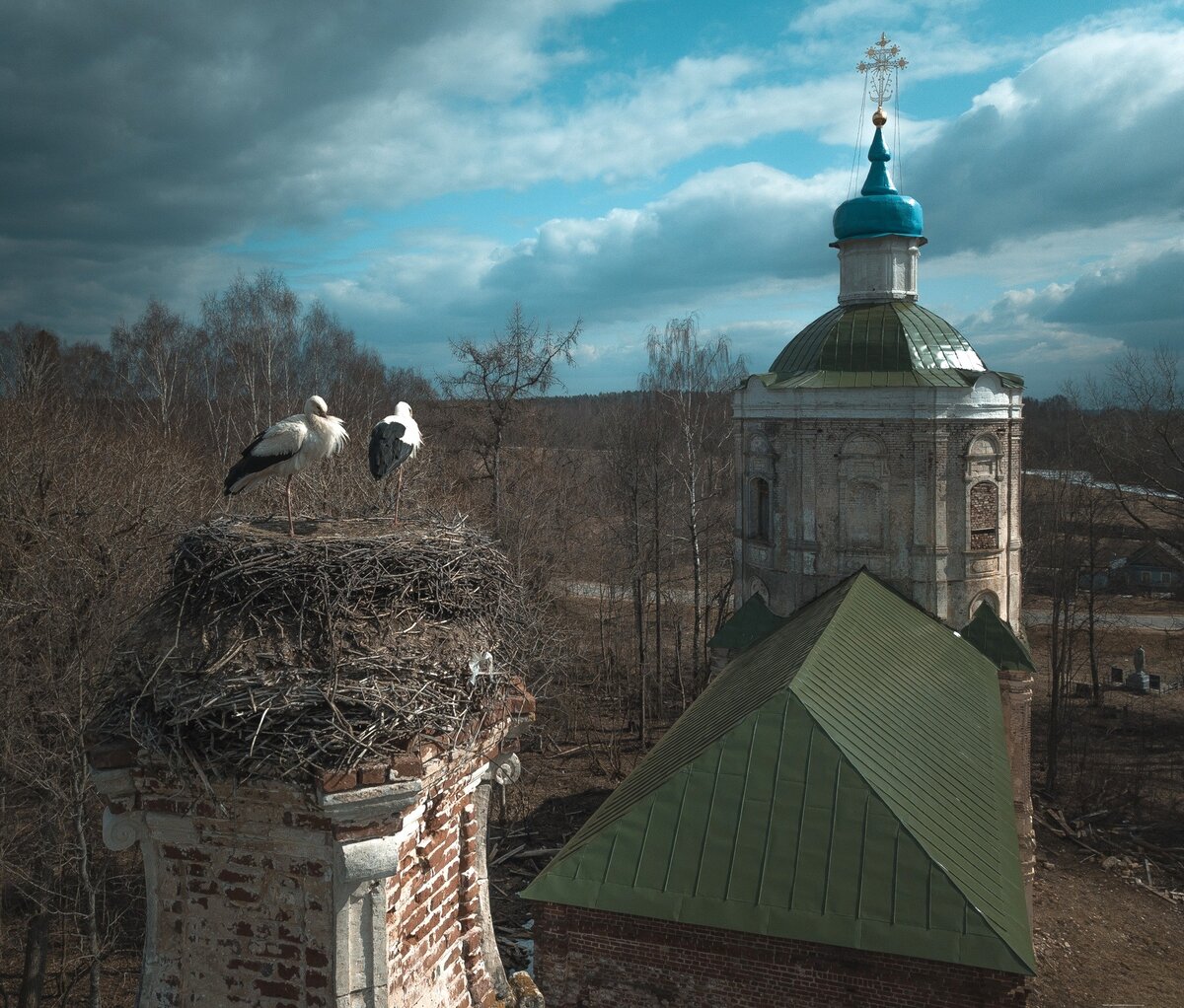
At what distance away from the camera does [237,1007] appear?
3785 millimetres

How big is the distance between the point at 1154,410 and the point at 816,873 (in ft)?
71.1

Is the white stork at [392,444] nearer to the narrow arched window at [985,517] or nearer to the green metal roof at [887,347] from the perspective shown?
the green metal roof at [887,347]

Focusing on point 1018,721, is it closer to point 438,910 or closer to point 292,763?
point 438,910

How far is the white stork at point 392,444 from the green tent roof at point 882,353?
9250mm

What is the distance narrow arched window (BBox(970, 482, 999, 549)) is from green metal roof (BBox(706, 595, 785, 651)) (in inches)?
128

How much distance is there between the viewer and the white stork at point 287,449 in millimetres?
5121

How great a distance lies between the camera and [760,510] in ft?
52.6

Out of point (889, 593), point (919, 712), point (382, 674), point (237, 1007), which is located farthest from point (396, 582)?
point (889, 593)

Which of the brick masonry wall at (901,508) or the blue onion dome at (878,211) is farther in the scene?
the blue onion dome at (878,211)

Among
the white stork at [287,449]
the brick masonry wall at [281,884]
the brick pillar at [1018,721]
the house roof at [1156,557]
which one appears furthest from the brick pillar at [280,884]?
the house roof at [1156,557]

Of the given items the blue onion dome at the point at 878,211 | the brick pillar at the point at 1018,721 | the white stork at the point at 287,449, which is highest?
the blue onion dome at the point at 878,211

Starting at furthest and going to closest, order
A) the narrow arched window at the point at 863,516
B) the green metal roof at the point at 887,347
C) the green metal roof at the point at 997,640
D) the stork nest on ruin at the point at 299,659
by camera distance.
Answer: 1. the green metal roof at the point at 887,347
2. the narrow arched window at the point at 863,516
3. the green metal roof at the point at 997,640
4. the stork nest on ruin at the point at 299,659

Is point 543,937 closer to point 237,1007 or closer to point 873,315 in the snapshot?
point 237,1007

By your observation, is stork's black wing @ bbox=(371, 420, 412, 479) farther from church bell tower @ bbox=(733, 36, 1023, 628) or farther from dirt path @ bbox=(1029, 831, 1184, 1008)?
dirt path @ bbox=(1029, 831, 1184, 1008)
